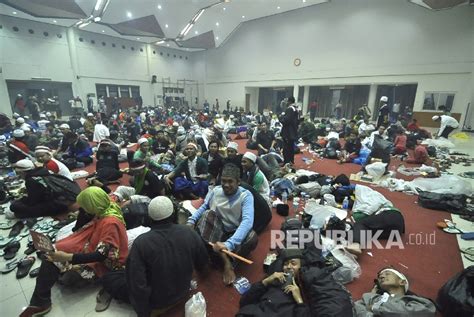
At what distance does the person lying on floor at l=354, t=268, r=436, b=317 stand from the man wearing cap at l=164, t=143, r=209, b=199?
2.93m

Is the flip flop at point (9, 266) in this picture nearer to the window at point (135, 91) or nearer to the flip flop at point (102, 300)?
the flip flop at point (102, 300)

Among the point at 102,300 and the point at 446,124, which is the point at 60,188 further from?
the point at 446,124

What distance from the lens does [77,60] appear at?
16219 millimetres

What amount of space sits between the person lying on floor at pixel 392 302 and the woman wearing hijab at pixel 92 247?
2.11 m

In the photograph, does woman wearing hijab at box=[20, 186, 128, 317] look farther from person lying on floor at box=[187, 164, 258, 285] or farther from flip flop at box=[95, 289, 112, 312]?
person lying on floor at box=[187, 164, 258, 285]

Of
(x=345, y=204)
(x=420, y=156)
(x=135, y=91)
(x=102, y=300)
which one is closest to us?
(x=102, y=300)

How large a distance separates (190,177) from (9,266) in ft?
8.36

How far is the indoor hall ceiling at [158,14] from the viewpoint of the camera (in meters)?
11.9

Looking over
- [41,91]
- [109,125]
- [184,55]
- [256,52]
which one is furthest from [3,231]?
[184,55]

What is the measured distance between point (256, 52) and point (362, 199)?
19281 mm

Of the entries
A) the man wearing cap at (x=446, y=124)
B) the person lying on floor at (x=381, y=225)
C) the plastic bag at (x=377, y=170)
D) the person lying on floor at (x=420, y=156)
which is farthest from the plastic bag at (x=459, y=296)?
the man wearing cap at (x=446, y=124)

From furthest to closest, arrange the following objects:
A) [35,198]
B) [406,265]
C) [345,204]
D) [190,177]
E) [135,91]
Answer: [135,91] < [190,177] < [345,204] < [35,198] < [406,265]

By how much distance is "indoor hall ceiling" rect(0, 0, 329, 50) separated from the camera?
11906mm

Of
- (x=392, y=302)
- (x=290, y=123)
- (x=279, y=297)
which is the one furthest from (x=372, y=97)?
(x=279, y=297)
